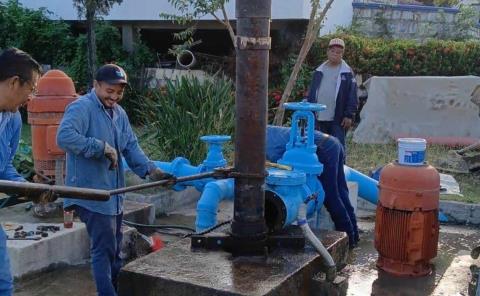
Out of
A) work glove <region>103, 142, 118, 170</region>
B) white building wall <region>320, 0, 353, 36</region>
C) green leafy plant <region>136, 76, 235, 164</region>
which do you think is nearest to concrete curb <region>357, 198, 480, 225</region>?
green leafy plant <region>136, 76, 235, 164</region>

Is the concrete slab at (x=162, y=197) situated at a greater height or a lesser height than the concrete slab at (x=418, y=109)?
lesser

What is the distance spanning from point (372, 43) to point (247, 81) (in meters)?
8.45

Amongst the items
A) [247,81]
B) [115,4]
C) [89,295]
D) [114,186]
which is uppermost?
[115,4]

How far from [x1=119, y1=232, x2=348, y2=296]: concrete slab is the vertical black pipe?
188 millimetres

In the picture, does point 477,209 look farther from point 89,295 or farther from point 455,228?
point 89,295

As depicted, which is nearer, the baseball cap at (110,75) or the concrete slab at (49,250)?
the baseball cap at (110,75)

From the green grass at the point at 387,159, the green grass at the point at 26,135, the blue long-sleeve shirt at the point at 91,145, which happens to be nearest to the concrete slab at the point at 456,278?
the green grass at the point at 387,159

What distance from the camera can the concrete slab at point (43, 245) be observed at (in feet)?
14.9

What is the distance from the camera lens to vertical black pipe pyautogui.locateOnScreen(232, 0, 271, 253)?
3492mm

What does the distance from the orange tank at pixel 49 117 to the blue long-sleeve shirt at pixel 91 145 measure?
1.36 metres

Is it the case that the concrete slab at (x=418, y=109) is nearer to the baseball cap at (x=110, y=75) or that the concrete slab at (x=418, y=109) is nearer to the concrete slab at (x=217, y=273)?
the concrete slab at (x=217, y=273)

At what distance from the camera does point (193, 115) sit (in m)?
7.32

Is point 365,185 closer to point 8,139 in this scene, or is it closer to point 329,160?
point 329,160

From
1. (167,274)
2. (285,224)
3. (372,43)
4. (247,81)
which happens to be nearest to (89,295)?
(167,274)
